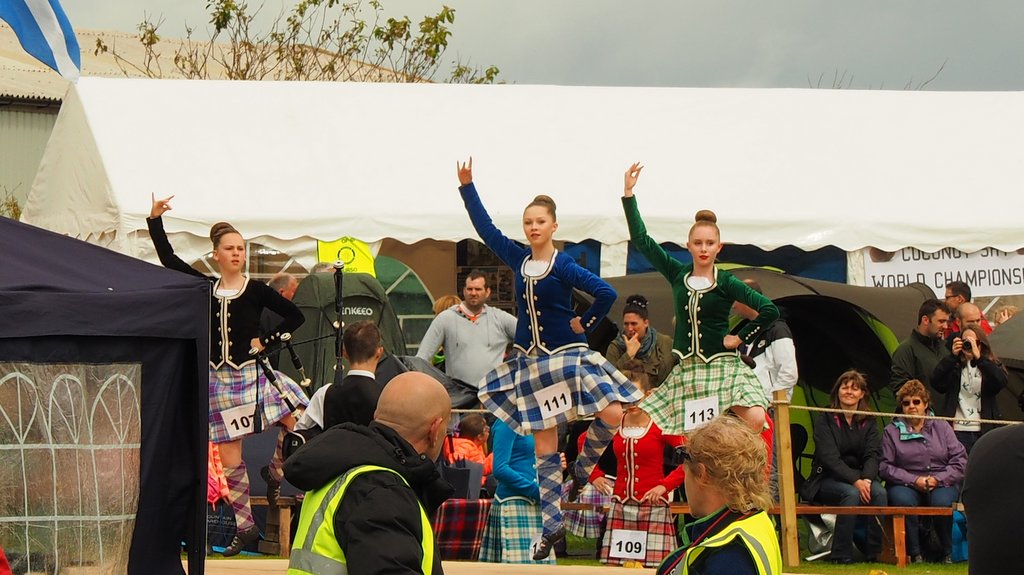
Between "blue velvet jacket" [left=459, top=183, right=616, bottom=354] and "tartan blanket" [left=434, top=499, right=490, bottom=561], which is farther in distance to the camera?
"tartan blanket" [left=434, top=499, right=490, bottom=561]

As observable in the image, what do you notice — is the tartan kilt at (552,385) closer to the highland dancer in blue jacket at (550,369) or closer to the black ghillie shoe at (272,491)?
the highland dancer in blue jacket at (550,369)

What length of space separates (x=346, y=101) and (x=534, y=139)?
6.05 ft

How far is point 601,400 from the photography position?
23.2 ft

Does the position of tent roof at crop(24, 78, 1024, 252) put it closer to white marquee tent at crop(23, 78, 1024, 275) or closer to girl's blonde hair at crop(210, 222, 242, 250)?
white marquee tent at crop(23, 78, 1024, 275)

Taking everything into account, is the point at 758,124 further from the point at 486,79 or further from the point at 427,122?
the point at 486,79

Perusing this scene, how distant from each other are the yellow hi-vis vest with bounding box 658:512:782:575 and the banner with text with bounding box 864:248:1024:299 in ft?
30.6

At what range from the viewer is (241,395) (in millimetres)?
8266

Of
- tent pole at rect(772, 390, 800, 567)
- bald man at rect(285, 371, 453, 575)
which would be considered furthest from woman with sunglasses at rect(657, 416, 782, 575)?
tent pole at rect(772, 390, 800, 567)

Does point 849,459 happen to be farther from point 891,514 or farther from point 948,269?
point 948,269

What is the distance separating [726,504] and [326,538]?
3.33 ft

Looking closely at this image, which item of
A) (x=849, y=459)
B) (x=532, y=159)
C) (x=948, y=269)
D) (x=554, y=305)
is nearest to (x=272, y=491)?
(x=554, y=305)

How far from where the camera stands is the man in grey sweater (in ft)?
34.4

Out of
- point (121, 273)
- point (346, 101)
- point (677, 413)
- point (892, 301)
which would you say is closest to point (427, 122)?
point (346, 101)

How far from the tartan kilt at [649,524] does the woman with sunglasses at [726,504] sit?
13.8 ft
